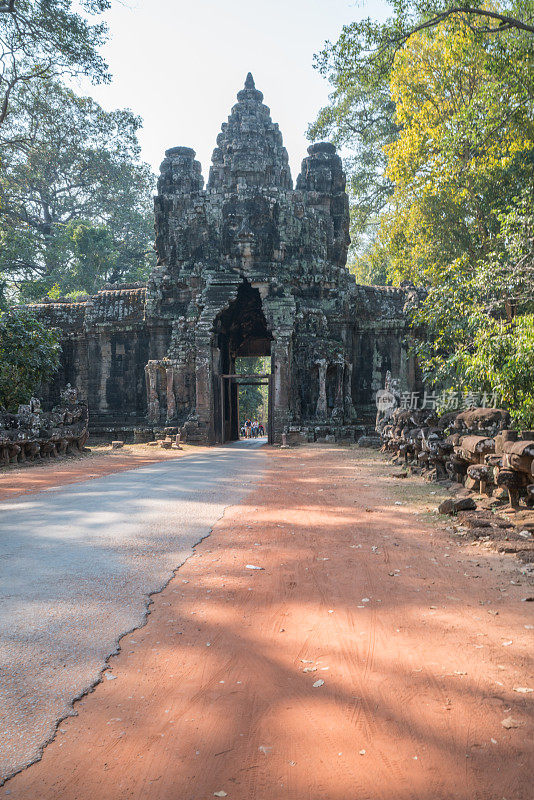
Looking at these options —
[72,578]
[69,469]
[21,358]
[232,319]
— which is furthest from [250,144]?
[72,578]

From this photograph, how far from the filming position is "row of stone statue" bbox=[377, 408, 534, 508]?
608 centimetres

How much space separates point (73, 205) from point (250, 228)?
22.4 m

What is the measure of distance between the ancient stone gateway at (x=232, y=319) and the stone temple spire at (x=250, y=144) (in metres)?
4.33

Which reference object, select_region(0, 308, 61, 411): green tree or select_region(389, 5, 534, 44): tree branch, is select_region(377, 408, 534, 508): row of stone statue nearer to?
select_region(389, 5, 534, 44): tree branch

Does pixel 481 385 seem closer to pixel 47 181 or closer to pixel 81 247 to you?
pixel 81 247

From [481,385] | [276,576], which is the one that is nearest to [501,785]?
[276,576]

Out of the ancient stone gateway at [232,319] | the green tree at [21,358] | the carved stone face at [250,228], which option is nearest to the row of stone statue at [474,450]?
the ancient stone gateway at [232,319]

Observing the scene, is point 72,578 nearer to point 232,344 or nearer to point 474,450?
point 474,450

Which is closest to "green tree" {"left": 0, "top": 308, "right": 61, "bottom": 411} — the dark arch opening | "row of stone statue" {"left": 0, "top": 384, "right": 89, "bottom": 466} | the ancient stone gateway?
"row of stone statue" {"left": 0, "top": 384, "right": 89, "bottom": 466}

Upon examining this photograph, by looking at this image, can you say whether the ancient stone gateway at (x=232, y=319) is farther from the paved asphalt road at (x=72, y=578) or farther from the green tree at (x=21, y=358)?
the paved asphalt road at (x=72, y=578)

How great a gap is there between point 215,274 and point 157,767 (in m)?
19.1

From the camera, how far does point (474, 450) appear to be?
744 centimetres

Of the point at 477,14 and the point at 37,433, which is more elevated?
the point at 477,14

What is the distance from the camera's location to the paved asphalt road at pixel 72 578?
225 centimetres
